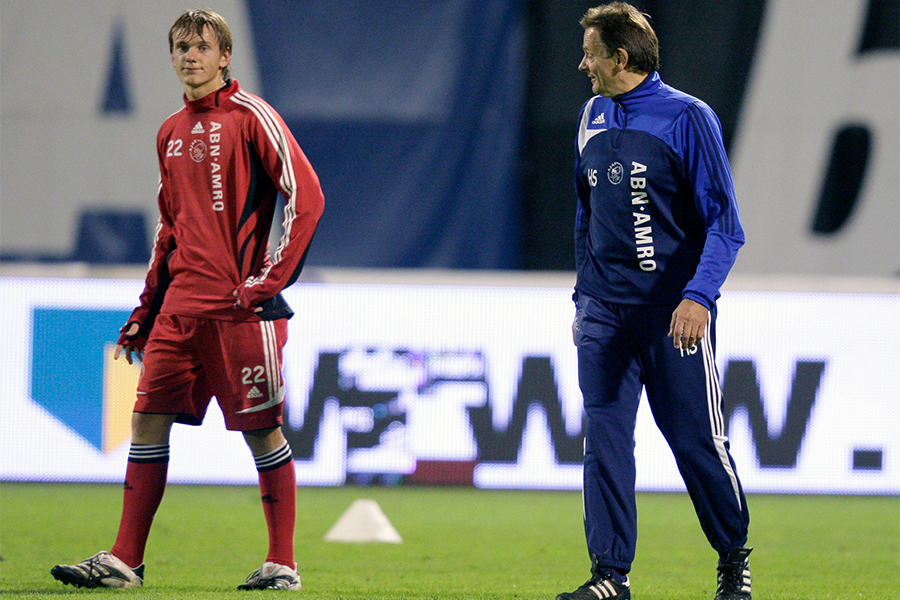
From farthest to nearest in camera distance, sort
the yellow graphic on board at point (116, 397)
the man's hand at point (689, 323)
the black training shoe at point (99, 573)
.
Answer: the yellow graphic on board at point (116, 397) < the black training shoe at point (99, 573) < the man's hand at point (689, 323)

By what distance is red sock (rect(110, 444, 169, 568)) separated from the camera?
11.6 feet

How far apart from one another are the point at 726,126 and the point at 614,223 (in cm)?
556

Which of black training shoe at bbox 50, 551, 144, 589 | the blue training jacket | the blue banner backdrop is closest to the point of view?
the blue training jacket

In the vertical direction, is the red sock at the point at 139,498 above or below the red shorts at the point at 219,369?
below

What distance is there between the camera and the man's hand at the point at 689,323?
298cm

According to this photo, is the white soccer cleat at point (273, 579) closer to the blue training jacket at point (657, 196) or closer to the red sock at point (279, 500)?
the red sock at point (279, 500)

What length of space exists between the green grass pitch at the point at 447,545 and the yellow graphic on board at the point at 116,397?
1.00ft

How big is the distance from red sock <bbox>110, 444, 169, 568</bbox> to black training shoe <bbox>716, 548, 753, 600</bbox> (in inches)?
66.0

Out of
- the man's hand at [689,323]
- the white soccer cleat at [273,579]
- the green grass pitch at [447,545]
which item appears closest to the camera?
the man's hand at [689,323]

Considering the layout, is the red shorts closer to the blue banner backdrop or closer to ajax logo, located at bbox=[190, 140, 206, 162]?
ajax logo, located at bbox=[190, 140, 206, 162]

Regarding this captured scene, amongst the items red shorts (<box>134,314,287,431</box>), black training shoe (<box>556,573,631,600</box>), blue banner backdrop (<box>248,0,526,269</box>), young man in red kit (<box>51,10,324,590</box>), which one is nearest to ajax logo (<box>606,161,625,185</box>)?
young man in red kit (<box>51,10,324,590</box>)

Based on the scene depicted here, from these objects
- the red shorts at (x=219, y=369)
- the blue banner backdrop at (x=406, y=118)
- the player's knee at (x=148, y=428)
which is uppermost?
the blue banner backdrop at (x=406, y=118)

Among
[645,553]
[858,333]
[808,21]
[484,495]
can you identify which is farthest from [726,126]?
[645,553]

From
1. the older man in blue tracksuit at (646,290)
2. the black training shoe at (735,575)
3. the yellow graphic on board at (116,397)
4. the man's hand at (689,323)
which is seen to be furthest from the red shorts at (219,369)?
the yellow graphic on board at (116,397)
